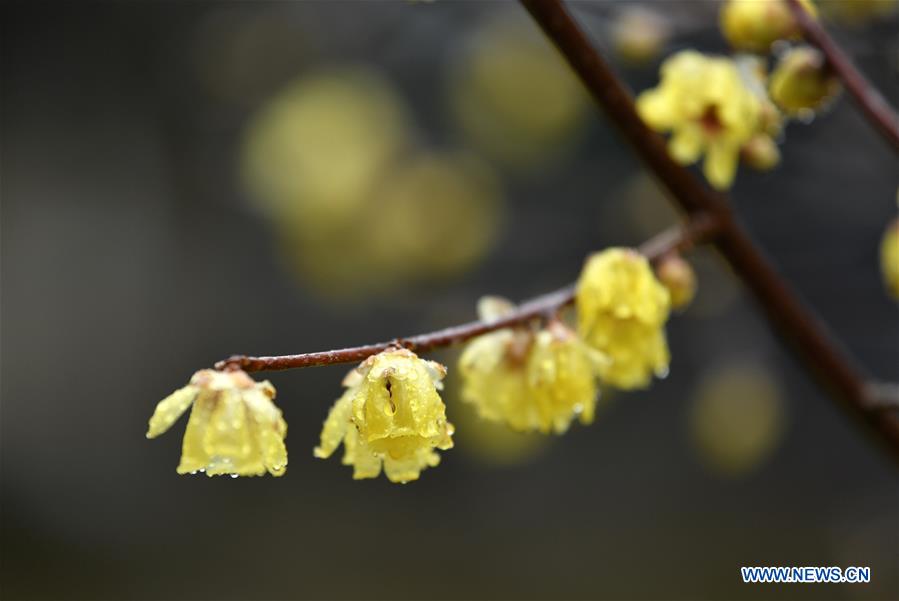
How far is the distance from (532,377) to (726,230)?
212mm

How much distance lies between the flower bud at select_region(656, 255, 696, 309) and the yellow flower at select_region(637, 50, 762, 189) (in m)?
0.10

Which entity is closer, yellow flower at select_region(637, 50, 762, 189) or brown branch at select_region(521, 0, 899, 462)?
brown branch at select_region(521, 0, 899, 462)

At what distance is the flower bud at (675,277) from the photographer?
74cm

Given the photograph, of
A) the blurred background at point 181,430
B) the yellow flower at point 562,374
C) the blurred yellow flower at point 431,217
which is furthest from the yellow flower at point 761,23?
the blurred background at point 181,430

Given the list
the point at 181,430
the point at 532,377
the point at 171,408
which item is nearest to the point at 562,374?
the point at 532,377

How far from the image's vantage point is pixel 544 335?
0.66 meters

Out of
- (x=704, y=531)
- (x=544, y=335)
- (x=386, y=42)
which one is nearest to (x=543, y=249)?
(x=386, y=42)

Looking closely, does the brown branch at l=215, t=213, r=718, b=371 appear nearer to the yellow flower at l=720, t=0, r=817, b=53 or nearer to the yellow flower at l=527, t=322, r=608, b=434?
the yellow flower at l=527, t=322, r=608, b=434

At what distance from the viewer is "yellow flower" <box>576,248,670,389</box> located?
665 mm

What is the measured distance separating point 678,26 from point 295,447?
2.86 meters

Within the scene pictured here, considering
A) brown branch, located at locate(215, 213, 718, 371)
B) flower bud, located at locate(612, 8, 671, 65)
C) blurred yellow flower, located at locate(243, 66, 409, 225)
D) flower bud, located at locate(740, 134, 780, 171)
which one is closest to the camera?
brown branch, located at locate(215, 213, 718, 371)

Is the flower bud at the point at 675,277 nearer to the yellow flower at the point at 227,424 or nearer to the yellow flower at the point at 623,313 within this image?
the yellow flower at the point at 623,313

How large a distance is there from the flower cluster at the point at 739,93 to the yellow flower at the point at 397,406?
30 cm

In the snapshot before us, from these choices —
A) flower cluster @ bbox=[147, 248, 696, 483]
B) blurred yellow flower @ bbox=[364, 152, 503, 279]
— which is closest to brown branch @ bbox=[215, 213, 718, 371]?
flower cluster @ bbox=[147, 248, 696, 483]
